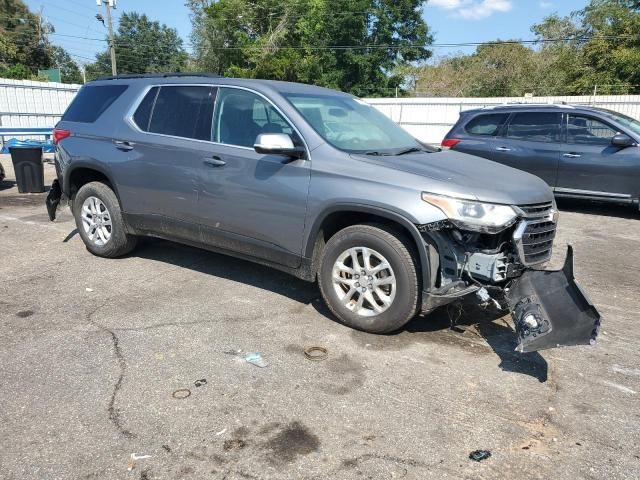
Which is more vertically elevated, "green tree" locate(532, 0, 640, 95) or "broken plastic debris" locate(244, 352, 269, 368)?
"green tree" locate(532, 0, 640, 95)

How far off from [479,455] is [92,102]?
533cm

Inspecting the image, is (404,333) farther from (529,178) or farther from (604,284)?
(604,284)

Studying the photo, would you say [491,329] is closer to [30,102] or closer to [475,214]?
[475,214]

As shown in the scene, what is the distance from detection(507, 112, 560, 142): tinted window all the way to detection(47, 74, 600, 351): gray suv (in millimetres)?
4918

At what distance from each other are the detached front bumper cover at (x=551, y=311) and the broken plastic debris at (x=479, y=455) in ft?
→ 2.89

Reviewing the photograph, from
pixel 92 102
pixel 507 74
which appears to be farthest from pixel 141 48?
pixel 92 102

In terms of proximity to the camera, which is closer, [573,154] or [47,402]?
[47,402]

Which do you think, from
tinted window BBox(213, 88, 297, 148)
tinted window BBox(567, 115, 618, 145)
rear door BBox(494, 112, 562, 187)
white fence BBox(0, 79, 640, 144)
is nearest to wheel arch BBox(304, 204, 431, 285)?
tinted window BBox(213, 88, 297, 148)

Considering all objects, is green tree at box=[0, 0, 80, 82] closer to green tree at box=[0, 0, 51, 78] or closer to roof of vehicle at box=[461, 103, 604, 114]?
green tree at box=[0, 0, 51, 78]

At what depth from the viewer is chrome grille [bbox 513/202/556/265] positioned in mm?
3830

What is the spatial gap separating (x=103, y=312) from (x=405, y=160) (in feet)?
9.22

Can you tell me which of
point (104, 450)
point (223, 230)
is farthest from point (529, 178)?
point (104, 450)

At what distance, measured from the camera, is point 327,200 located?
4172 mm

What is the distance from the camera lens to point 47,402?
3.20 metres
